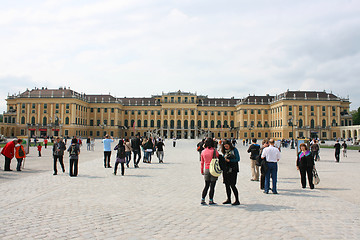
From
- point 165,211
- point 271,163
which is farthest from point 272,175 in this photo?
point 165,211

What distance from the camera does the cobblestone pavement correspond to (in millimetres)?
5422

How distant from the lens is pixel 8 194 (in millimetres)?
8539

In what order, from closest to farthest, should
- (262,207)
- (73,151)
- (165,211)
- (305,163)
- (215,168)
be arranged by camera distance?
(165,211), (215,168), (262,207), (305,163), (73,151)

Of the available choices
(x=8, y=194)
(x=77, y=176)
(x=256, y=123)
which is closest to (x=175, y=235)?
(x=8, y=194)

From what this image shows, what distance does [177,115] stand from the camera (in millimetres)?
92250

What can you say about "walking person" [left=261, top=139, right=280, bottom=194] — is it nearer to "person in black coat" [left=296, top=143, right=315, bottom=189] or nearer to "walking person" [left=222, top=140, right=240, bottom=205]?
"person in black coat" [left=296, top=143, right=315, bottom=189]

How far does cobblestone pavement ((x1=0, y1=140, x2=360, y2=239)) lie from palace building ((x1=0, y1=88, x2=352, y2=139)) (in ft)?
212

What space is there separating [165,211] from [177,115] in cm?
8541

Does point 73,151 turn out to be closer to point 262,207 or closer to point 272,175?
point 272,175

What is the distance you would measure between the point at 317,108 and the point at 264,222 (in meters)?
77.4

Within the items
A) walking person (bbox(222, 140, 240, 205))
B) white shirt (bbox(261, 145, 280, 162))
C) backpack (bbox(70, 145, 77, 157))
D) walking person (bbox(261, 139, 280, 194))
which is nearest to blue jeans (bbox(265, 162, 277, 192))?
walking person (bbox(261, 139, 280, 194))

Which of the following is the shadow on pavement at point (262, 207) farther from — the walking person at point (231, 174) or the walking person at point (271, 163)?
the walking person at point (271, 163)

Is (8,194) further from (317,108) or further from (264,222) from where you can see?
(317,108)

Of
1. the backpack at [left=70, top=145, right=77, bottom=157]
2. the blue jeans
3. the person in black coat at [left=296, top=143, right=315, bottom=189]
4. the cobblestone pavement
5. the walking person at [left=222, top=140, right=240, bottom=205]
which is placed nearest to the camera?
the cobblestone pavement
